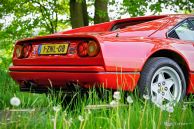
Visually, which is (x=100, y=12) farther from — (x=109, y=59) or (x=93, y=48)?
(x=109, y=59)

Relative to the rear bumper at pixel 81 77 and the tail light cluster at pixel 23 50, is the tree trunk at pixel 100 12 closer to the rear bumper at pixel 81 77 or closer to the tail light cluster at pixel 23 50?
the tail light cluster at pixel 23 50

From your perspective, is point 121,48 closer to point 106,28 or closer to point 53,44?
point 53,44

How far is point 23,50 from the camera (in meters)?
5.75

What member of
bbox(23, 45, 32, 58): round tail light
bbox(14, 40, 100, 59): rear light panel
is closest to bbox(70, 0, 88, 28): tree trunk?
bbox(23, 45, 32, 58): round tail light

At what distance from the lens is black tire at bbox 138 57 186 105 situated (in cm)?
490

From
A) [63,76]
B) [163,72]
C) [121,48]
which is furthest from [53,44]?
[163,72]

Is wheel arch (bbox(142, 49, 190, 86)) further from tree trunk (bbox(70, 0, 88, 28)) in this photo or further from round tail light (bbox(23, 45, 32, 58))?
tree trunk (bbox(70, 0, 88, 28))

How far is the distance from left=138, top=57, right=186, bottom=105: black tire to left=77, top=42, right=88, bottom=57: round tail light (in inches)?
25.7

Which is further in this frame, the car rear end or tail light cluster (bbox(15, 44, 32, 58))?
tail light cluster (bbox(15, 44, 32, 58))

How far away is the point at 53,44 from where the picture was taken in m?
5.24

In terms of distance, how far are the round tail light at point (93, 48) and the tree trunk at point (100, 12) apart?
933 cm

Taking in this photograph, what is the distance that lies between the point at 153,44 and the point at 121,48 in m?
0.51

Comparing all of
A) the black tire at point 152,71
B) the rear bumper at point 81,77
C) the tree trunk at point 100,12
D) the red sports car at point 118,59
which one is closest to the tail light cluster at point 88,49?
the red sports car at point 118,59

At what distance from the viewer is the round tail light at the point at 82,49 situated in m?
4.87
